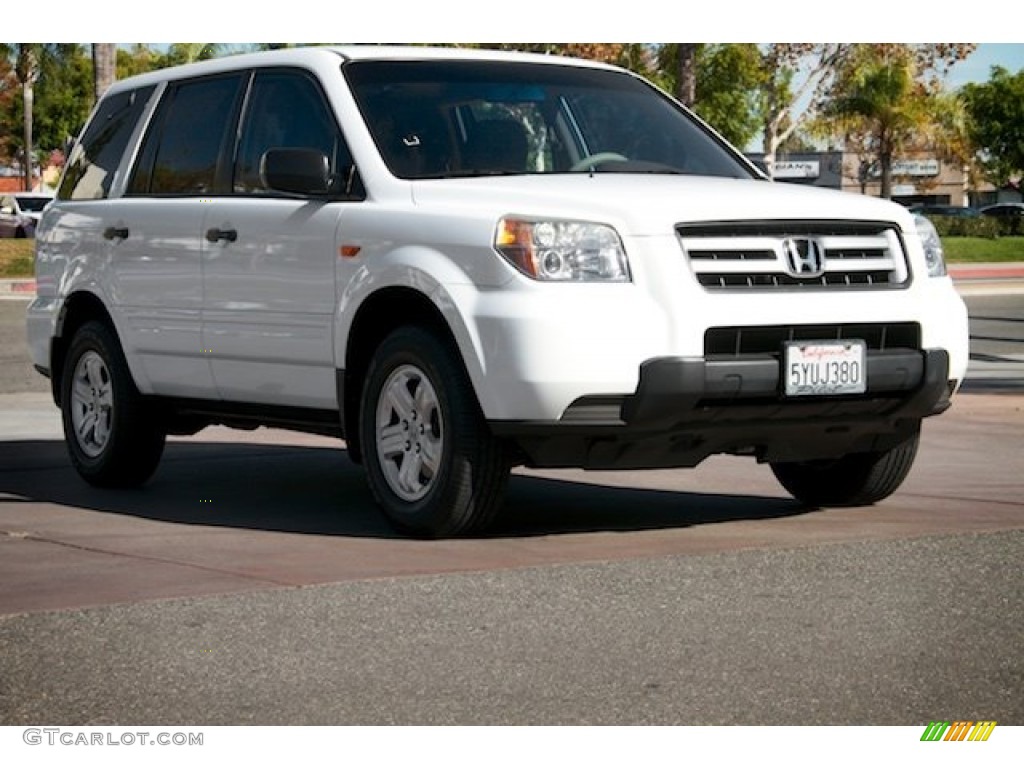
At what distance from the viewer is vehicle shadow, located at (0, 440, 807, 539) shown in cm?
905

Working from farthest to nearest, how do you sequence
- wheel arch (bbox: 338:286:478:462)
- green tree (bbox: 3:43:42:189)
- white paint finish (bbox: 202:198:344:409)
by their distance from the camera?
green tree (bbox: 3:43:42:189) < white paint finish (bbox: 202:198:344:409) < wheel arch (bbox: 338:286:478:462)

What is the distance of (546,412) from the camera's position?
7.92 m

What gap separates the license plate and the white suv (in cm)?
1

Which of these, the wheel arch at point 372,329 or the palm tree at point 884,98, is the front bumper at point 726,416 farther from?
the palm tree at point 884,98

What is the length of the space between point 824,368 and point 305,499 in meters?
2.81

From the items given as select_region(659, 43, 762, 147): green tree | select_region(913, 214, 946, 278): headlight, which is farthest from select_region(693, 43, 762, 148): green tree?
select_region(913, 214, 946, 278): headlight

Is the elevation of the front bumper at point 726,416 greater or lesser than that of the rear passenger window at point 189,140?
lesser

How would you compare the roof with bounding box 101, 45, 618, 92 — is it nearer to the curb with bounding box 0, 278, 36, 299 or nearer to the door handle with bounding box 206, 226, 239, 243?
the door handle with bounding box 206, 226, 239, 243

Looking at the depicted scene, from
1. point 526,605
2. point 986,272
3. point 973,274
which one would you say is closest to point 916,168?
point 986,272

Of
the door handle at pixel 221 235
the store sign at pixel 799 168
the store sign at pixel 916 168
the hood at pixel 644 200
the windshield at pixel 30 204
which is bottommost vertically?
the store sign at pixel 916 168

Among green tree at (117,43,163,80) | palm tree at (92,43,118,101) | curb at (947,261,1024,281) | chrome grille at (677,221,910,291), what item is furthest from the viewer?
green tree at (117,43,163,80)

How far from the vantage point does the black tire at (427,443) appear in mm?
8141

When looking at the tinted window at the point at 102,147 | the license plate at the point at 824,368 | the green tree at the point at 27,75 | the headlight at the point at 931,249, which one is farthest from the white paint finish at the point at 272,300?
the green tree at the point at 27,75

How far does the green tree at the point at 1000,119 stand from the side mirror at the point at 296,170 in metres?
89.4
